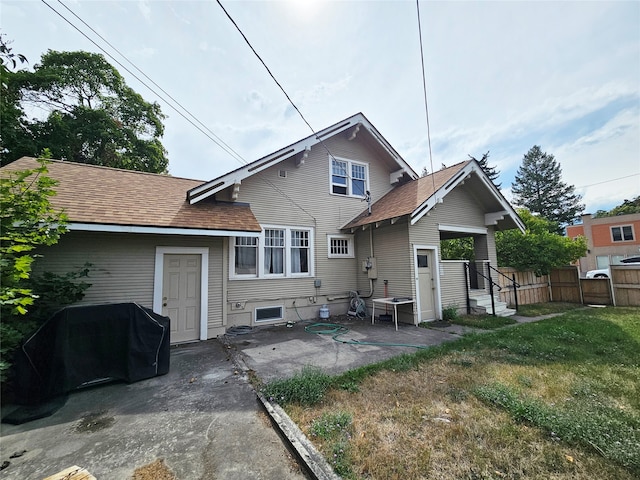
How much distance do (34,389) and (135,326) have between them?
53.7 inches

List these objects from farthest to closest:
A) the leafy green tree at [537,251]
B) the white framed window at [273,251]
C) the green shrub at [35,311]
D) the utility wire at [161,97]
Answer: the leafy green tree at [537,251] → the white framed window at [273,251] → the utility wire at [161,97] → the green shrub at [35,311]

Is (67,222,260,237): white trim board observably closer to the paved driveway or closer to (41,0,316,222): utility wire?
(41,0,316,222): utility wire

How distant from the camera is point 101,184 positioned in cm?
718

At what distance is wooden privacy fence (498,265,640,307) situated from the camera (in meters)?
10.4

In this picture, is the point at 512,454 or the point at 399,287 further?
the point at 399,287

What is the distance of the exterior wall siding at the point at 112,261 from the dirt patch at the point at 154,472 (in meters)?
4.66

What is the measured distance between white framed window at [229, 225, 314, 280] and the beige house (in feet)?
0.12

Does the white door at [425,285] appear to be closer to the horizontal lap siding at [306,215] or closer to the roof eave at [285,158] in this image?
the horizontal lap siding at [306,215]

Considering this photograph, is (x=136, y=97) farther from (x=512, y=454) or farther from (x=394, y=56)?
(x=512, y=454)

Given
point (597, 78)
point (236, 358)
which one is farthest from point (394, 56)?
point (236, 358)

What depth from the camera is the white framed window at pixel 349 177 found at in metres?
10.5

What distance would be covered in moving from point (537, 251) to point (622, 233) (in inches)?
868

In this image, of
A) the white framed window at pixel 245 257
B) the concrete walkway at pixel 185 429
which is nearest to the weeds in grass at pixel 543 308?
the concrete walkway at pixel 185 429

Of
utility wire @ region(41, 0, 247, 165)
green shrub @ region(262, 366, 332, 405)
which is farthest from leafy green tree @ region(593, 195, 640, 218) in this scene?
green shrub @ region(262, 366, 332, 405)
